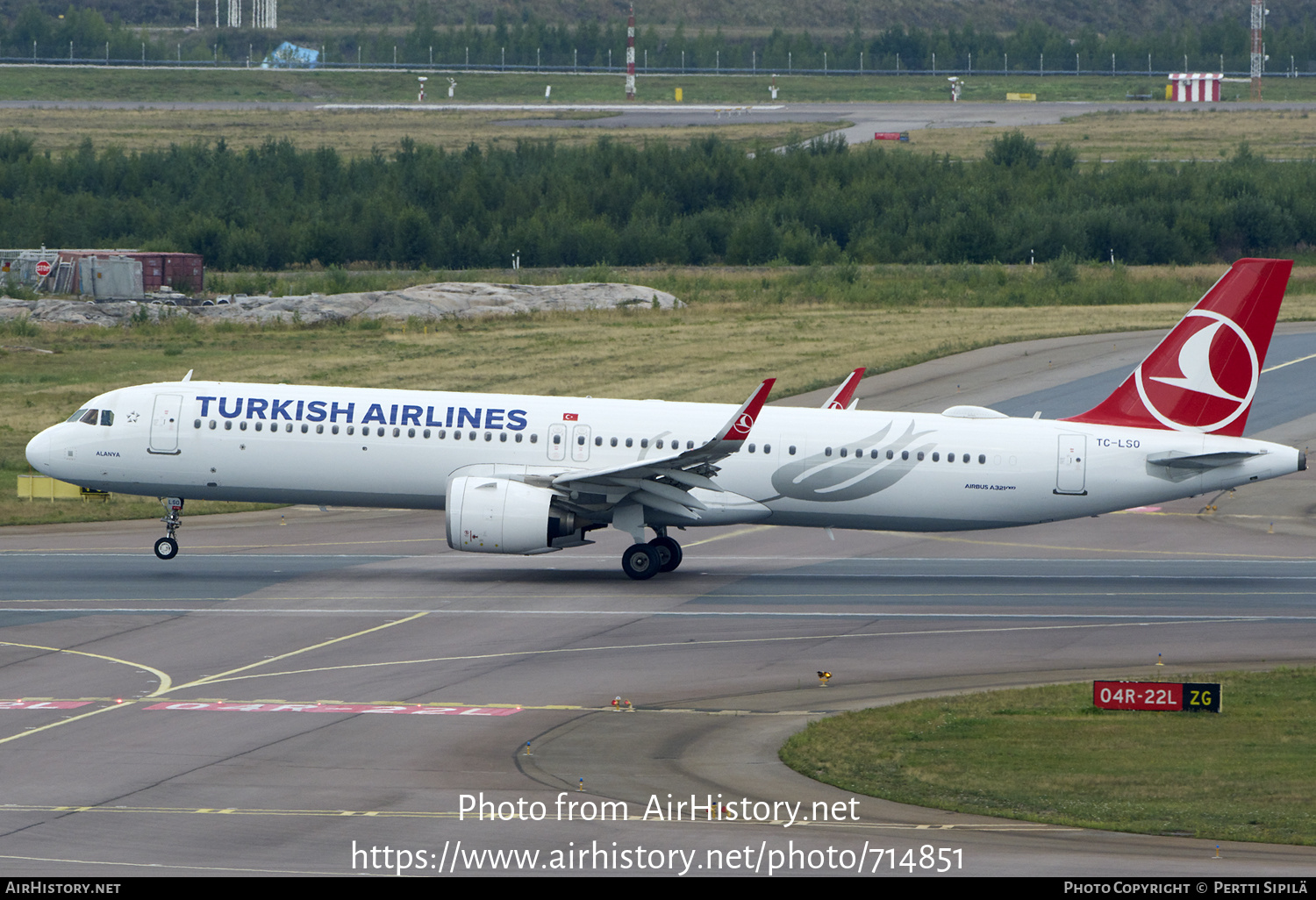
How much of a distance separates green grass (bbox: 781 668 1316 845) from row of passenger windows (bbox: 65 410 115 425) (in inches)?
888

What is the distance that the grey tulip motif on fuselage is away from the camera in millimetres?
38719

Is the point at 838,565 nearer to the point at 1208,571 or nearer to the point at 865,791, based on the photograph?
the point at 1208,571

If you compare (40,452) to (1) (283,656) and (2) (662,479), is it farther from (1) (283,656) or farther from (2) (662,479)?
(2) (662,479)

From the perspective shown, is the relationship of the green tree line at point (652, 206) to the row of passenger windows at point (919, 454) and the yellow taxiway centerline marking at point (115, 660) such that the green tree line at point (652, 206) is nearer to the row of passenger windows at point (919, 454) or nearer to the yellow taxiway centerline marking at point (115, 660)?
the row of passenger windows at point (919, 454)

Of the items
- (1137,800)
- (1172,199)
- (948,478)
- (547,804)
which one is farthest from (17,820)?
(1172,199)

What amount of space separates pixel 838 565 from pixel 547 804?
2215cm

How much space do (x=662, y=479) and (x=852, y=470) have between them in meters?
4.59

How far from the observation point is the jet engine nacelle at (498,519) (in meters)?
37.2

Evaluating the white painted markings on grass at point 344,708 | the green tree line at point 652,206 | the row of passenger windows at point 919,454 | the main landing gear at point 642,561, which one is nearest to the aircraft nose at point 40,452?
the main landing gear at point 642,561

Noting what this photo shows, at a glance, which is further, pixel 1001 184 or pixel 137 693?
pixel 1001 184

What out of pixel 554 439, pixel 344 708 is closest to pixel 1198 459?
pixel 554 439

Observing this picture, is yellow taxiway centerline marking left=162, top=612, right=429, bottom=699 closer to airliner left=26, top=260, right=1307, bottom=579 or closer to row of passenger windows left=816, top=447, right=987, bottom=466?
airliner left=26, top=260, right=1307, bottom=579

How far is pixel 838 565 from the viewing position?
42406 millimetres
